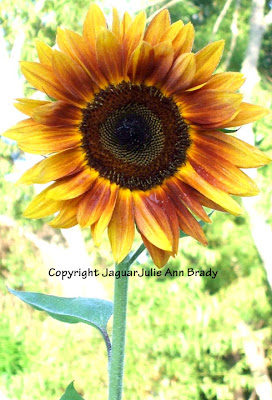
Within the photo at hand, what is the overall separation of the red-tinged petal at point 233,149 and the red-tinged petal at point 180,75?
0.15 feet

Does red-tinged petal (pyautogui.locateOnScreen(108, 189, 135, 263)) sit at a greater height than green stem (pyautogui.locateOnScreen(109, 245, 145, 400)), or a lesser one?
greater

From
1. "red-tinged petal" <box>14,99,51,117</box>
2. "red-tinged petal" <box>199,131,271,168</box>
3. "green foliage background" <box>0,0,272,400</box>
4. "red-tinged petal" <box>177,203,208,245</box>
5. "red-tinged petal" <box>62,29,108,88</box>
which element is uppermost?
"green foliage background" <box>0,0,272,400</box>

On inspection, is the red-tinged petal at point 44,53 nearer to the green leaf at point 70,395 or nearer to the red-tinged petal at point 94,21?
the red-tinged petal at point 94,21

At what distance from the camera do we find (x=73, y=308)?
1.48 ft

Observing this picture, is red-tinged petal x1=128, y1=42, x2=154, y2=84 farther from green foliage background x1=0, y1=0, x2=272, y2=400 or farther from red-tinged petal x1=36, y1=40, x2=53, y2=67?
green foliage background x1=0, y1=0, x2=272, y2=400

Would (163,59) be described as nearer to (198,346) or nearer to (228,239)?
(198,346)

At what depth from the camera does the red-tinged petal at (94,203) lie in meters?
0.42

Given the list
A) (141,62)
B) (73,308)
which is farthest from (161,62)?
(73,308)

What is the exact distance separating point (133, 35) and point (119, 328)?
9.4 inches

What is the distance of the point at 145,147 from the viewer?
18.9 inches

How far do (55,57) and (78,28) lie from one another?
3.15 m

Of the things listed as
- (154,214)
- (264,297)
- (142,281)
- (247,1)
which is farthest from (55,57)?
(247,1)

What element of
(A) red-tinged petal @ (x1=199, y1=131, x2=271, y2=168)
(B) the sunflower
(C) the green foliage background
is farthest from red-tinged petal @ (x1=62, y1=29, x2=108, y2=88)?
(C) the green foliage background

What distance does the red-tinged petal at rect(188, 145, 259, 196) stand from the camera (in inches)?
16.4
